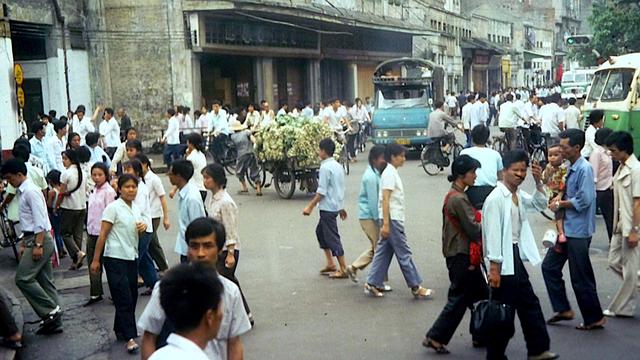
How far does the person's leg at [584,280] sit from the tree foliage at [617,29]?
23.5 metres

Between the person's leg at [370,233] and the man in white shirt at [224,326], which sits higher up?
the man in white shirt at [224,326]

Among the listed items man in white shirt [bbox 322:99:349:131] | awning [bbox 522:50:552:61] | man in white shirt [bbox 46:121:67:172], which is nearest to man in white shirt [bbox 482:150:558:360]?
man in white shirt [bbox 46:121:67:172]

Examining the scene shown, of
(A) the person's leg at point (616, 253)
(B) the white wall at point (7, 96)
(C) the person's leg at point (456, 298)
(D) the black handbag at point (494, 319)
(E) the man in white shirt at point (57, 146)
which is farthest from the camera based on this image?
(B) the white wall at point (7, 96)

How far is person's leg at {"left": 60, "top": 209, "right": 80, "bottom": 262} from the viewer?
386 inches

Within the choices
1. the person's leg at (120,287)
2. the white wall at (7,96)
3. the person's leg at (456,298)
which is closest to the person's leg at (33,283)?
the person's leg at (120,287)

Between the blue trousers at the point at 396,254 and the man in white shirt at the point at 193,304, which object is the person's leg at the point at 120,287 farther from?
the man in white shirt at the point at 193,304

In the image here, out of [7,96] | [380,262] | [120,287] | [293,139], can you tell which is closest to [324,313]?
[380,262]

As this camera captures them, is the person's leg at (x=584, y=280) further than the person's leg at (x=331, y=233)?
No

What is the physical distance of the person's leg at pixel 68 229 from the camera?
32.1 feet

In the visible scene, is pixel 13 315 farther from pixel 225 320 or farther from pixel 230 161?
pixel 230 161

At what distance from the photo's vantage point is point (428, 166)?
18922 millimetres

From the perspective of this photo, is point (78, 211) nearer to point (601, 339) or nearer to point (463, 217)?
point (463, 217)

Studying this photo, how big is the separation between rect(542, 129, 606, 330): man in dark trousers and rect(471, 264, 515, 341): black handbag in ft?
4.43

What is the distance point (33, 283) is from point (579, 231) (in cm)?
496
